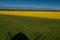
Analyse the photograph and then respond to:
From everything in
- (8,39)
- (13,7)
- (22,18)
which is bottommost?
(8,39)

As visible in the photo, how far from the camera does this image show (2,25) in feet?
3.75

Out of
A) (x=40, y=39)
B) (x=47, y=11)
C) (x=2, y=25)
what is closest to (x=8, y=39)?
(x=2, y=25)

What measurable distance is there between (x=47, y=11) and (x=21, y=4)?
0.22m

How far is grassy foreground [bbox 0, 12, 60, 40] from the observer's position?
1087 millimetres

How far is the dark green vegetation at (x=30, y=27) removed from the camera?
1087 mm

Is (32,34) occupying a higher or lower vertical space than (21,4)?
lower

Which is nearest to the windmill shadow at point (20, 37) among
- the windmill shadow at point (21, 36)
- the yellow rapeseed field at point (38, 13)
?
the windmill shadow at point (21, 36)

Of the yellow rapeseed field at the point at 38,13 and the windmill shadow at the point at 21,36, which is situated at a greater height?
the yellow rapeseed field at the point at 38,13

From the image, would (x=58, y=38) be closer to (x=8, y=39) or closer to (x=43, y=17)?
(x=43, y=17)

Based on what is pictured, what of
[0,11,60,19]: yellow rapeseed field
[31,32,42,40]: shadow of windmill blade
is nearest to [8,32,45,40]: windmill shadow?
[31,32,42,40]: shadow of windmill blade

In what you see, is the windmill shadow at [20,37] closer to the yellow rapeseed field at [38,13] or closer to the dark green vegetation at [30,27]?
the dark green vegetation at [30,27]

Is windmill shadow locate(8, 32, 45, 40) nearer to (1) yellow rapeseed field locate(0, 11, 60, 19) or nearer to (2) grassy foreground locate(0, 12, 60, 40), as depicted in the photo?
(2) grassy foreground locate(0, 12, 60, 40)

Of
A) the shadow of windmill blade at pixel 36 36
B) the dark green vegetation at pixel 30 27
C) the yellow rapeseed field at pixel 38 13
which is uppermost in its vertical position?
the yellow rapeseed field at pixel 38 13

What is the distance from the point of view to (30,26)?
1.13 m
